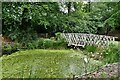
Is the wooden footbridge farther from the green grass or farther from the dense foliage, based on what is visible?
the green grass

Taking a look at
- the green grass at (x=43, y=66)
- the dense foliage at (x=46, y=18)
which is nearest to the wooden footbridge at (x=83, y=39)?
the dense foliage at (x=46, y=18)

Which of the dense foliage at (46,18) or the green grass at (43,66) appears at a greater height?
the dense foliage at (46,18)

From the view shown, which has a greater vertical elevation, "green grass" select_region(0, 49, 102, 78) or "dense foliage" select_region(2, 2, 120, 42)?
"dense foliage" select_region(2, 2, 120, 42)

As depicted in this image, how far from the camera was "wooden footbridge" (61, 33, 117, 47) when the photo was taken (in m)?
4.65

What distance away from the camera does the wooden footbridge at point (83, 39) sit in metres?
4.65

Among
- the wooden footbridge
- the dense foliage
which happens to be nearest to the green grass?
the dense foliage

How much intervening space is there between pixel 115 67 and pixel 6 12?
5.60ft

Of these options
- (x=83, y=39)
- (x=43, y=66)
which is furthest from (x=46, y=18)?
(x=43, y=66)

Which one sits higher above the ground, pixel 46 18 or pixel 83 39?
pixel 46 18

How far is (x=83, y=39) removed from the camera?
4.81 metres

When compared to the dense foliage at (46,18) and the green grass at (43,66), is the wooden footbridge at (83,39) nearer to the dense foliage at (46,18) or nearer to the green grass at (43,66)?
the dense foliage at (46,18)

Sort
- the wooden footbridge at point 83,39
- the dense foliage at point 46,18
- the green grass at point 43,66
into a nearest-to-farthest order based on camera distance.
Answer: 1. the green grass at point 43,66
2. the dense foliage at point 46,18
3. the wooden footbridge at point 83,39

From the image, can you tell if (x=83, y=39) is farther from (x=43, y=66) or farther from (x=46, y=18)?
(x=43, y=66)

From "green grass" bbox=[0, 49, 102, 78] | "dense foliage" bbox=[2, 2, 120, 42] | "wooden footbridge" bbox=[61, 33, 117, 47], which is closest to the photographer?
"green grass" bbox=[0, 49, 102, 78]
